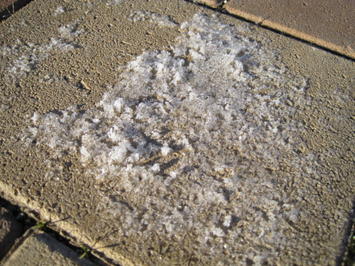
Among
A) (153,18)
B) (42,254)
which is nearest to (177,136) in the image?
(42,254)

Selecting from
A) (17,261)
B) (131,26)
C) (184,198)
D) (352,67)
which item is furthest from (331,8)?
(17,261)

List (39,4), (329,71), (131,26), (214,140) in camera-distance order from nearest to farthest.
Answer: (214,140) < (329,71) < (131,26) < (39,4)

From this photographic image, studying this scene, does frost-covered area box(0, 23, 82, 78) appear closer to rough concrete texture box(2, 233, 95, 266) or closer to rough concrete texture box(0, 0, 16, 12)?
rough concrete texture box(0, 0, 16, 12)

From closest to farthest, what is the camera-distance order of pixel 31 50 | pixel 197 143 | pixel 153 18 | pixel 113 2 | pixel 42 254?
pixel 42 254 < pixel 197 143 < pixel 31 50 < pixel 153 18 < pixel 113 2

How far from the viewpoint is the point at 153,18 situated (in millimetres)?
2154

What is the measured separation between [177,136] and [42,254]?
0.66 metres

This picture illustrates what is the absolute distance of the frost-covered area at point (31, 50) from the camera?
6.24 feet

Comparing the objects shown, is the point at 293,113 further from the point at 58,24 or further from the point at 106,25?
the point at 58,24

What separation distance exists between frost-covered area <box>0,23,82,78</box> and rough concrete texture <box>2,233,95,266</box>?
0.86m

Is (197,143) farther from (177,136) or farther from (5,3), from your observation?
(5,3)

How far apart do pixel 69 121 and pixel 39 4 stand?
0.95 metres

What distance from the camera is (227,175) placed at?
1509 mm

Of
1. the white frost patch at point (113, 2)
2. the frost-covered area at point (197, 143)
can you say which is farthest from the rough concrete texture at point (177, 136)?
the white frost patch at point (113, 2)

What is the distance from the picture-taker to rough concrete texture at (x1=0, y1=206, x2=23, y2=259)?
1.33m
